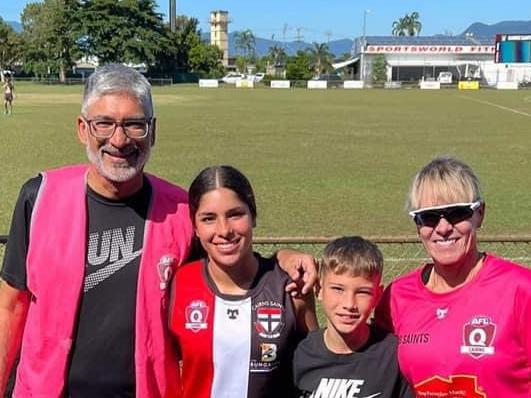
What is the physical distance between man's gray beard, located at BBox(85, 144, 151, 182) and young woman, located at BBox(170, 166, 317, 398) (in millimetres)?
258

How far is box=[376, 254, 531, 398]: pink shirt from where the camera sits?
281cm

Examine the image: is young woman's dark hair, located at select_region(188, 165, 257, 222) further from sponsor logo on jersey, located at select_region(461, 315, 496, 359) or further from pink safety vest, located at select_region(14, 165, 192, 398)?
sponsor logo on jersey, located at select_region(461, 315, 496, 359)

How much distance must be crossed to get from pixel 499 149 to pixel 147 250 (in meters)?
20.5

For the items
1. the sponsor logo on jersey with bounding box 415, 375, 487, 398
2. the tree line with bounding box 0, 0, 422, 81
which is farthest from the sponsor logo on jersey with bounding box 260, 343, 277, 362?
the tree line with bounding box 0, 0, 422, 81

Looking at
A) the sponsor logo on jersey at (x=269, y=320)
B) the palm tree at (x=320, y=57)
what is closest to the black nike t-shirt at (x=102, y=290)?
the sponsor logo on jersey at (x=269, y=320)

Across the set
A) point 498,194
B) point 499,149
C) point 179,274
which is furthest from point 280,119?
point 179,274

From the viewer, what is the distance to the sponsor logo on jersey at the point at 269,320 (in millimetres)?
3084

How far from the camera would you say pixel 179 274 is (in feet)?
10.4

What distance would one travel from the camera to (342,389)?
2.99 metres

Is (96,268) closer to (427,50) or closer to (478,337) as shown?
(478,337)

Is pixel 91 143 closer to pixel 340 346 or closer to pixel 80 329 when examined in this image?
pixel 80 329

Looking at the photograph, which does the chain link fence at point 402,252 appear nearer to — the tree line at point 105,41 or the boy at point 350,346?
Answer: the boy at point 350,346

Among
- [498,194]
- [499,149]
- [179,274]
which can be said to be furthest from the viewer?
[499,149]

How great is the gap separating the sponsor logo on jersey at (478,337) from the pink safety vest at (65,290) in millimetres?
1232
